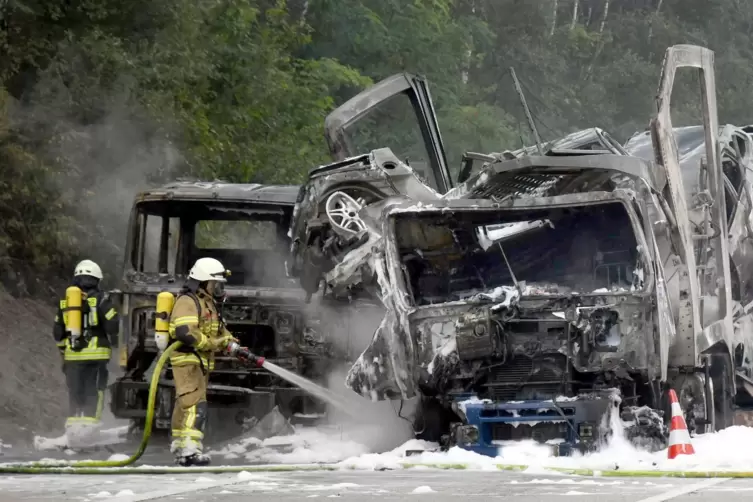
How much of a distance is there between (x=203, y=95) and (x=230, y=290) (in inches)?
332

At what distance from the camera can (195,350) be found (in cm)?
1099

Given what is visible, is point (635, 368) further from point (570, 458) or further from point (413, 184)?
point (413, 184)

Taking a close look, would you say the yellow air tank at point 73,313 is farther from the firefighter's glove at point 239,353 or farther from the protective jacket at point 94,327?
the firefighter's glove at point 239,353

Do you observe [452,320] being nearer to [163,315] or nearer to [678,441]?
[678,441]

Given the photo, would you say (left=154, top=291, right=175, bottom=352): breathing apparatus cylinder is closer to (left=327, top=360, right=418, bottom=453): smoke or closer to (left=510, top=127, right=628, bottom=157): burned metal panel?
(left=327, top=360, right=418, bottom=453): smoke

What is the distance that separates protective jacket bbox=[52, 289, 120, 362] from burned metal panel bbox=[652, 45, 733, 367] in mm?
5065

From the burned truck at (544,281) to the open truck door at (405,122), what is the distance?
4.27 ft

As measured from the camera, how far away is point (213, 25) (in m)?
21.0

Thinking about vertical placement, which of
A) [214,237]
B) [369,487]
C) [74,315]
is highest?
[214,237]

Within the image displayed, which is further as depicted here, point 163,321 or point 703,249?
point 703,249

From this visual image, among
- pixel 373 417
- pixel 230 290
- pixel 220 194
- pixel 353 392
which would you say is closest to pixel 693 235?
pixel 373 417

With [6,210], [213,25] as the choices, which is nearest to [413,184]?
[6,210]

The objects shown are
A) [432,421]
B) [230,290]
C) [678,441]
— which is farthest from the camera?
[230,290]

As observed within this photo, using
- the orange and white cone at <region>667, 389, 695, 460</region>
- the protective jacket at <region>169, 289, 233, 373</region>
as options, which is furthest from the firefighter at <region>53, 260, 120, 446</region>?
the orange and white cone at <region>667, 389, 695, 460</region>
